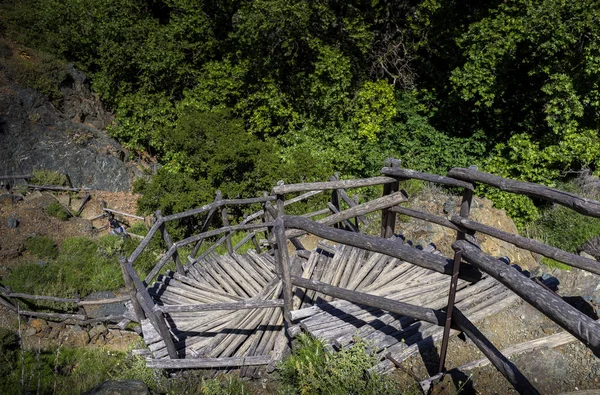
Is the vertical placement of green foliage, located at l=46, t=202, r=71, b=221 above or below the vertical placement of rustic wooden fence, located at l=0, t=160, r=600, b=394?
below

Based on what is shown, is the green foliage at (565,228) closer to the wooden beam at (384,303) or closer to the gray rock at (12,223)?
the wooden beam at (384,303)

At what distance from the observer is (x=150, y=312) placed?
15.9 feet

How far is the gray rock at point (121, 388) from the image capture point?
4.20 meters

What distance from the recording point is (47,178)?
15.8m

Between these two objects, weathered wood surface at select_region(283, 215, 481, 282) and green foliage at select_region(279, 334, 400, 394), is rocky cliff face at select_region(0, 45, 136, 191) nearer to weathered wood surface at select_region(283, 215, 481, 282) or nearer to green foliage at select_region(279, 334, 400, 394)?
weathered wood surface at select_region(283, 215, 481, 282)

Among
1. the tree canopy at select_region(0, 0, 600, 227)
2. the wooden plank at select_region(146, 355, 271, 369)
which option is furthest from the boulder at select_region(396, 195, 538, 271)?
the wooden plank at select_region(146, 355, 271, 369)

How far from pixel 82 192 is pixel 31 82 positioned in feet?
16.8

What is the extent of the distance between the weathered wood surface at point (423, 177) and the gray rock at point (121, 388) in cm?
382

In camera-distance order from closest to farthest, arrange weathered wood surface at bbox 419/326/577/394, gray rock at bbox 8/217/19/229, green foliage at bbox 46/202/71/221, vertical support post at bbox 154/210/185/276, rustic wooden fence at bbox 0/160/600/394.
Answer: rustic wooden fence at bbox 0/160/600/394
weathered wood surface at bbox 419/326/577/394
vertical support post at bbox 154/210/185/276
gray rock at bbox 8/217/19/229
green foliage at bbox 46/202/71/221

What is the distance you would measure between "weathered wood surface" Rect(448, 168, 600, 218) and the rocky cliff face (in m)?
15.1

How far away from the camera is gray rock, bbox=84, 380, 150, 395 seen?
4203mm

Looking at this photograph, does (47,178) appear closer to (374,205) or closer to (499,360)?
(374,205)

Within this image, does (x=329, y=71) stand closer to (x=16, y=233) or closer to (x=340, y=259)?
Answer: (x=340, y=259)

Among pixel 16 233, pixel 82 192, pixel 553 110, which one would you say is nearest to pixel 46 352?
pixel 16 233
